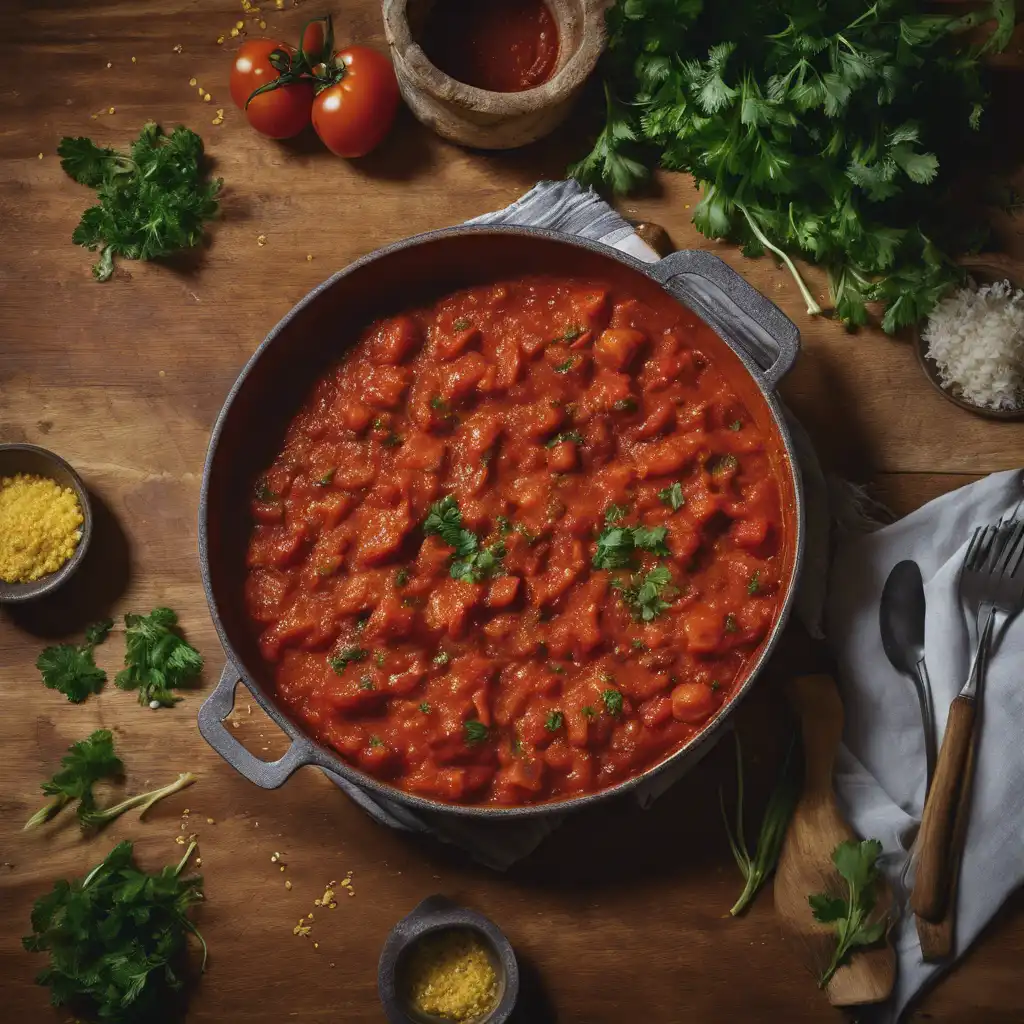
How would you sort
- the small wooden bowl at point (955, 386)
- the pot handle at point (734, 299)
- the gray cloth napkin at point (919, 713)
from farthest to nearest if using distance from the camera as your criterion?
1. the small wooden bowl at point (955, 386)
2. the gray cloth napkin at point (919, 713)
3. the pot handle at point (734, 299)

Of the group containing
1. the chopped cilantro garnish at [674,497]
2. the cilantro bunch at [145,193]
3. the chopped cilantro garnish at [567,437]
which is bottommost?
the chopped cilantro garnish at [674,497]

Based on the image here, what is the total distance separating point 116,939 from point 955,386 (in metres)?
3.06

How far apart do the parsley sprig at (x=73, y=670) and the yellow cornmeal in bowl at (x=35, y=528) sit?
249mm

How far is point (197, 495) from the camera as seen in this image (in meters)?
3.41

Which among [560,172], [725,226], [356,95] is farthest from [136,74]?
[725,226]

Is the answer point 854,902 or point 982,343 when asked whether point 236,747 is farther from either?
point 982,343

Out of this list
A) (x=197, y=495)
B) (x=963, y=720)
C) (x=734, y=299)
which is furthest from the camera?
(x=197, y=495)

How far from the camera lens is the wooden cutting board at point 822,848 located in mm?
3117

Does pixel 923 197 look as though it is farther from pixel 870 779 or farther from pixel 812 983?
pixel 812 983

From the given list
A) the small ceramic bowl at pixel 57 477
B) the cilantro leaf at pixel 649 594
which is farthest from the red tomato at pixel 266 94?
the cilantro leaf at pixel 649 594

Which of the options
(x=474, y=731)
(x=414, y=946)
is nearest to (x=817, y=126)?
(x=474, y=731)

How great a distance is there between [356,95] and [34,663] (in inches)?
81.5

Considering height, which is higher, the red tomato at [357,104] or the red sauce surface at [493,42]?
the red sauce surface at [493,42]

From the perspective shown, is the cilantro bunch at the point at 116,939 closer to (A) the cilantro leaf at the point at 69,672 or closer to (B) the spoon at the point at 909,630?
(A) the cilantro leaf at the point at 69,672
